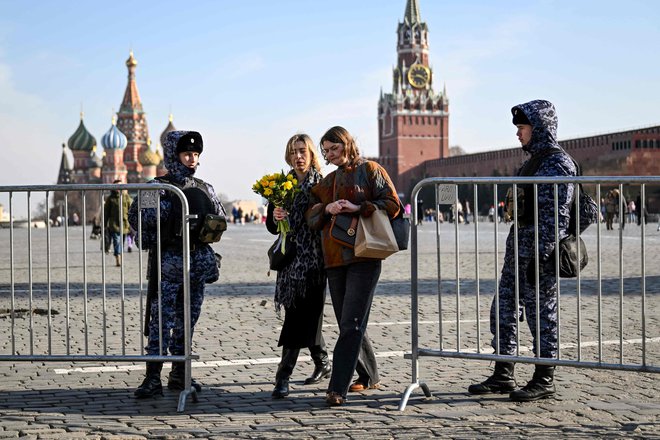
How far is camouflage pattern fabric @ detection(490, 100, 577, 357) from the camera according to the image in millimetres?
5113

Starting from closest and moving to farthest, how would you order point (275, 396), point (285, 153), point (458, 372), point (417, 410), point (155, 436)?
point (155, 436) → point (417, 410) → point (275, 396) → point (285, 153) → point (458, 372)

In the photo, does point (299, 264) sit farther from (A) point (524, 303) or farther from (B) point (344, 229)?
(A) point (524, 303)

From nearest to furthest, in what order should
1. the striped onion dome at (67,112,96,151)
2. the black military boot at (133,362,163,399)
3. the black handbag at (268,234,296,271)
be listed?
the black military boot at (133,362,163,399) → the black handbag at (268,234,296,271) → the striped onion dome at (67,112,96,151)

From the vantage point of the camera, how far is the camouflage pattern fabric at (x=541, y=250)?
16.8 feet

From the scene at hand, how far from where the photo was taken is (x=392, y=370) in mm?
6035

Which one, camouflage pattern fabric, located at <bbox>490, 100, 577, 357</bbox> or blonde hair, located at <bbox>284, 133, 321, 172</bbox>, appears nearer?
camouflage pattern fabric, located at <bbox>490, 100, 577, 357</bbox>

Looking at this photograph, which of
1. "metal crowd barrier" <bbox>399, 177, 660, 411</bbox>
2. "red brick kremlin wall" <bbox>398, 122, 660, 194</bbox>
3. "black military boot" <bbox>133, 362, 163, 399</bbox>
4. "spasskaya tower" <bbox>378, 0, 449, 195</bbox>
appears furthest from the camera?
"spasskaya tower" <bbox>378, 0, 449, 195</bbox>

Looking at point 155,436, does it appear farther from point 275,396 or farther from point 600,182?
point 600,182

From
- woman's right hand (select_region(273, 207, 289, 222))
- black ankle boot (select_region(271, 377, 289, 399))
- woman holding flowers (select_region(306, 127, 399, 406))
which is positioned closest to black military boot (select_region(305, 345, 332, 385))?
black ankle boot (select_region(271, 377, 289, 399))

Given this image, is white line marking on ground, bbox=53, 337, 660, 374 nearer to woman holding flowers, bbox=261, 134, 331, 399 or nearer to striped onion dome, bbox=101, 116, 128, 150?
woman holding flowers, bbox=261, 134, 331, 399

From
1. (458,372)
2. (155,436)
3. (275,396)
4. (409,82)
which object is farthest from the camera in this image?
(409,82)

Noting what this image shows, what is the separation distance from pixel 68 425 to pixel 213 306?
5.29 m

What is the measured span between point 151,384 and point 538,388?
2103mm

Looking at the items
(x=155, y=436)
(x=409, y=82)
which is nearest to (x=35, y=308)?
(x=155, y=436)
